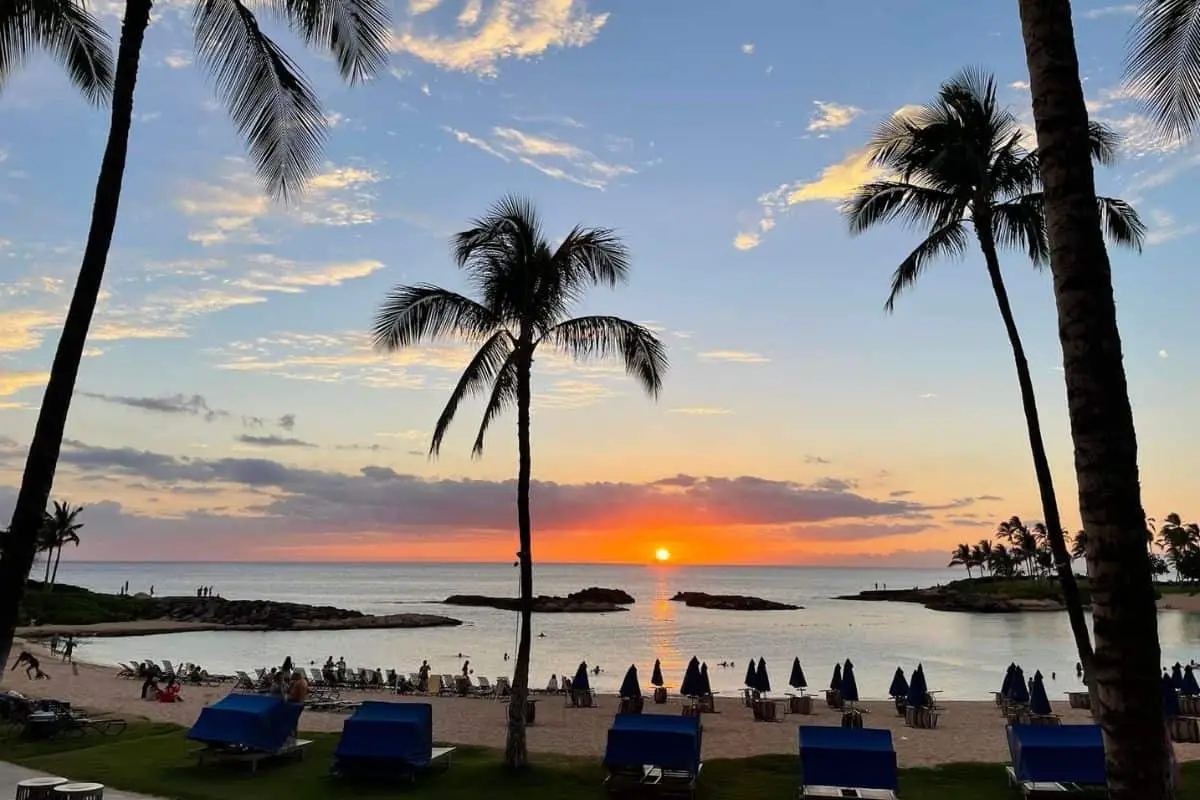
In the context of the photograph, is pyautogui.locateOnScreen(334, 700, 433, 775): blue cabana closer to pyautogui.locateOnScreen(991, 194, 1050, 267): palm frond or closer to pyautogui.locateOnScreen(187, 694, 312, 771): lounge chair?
pyautogui.locateOnScreen(187, 694, 312, 771): lounge chair

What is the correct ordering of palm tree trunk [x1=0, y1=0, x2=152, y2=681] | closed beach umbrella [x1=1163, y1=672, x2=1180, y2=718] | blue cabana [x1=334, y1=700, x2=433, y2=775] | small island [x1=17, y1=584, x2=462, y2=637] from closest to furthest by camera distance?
palm tree trunk [x1=0, y1=0, x2=152, y2=681]
blue cabana [x1=334, y1=700, x2=433, y2=775]
closed beach umbrella [x1=1163, y1=672, x2=1180, y2=718]
small island [x1=17, y1=584, x2=462, y2=637]

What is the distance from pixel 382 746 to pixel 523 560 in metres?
3.61

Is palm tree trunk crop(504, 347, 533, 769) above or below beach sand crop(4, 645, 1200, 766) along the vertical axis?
above

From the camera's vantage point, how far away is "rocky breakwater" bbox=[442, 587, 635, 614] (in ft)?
370

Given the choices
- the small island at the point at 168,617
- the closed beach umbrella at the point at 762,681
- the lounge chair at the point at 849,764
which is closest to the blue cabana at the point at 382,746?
the lounge chair at the point at 849,764

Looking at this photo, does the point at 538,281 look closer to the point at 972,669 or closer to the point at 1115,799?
the point at 1115,799

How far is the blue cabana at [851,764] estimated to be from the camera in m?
12.2

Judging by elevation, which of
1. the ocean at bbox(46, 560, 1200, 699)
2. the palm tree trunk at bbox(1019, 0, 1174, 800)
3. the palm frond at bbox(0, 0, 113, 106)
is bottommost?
the ocean at bbox(46, 560, 1200, 699)

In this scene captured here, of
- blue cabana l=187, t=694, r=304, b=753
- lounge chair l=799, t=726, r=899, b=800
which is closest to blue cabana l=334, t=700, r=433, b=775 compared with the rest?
blue cabana l=187, t=694, r=304, b=753

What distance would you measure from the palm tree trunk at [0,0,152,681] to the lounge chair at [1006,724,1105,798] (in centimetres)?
1281

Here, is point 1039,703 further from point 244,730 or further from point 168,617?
point 168,617

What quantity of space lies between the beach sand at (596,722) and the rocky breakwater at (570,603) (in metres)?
82.7

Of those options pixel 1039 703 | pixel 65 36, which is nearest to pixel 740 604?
pixel 1039 703

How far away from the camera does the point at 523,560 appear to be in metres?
14.6
